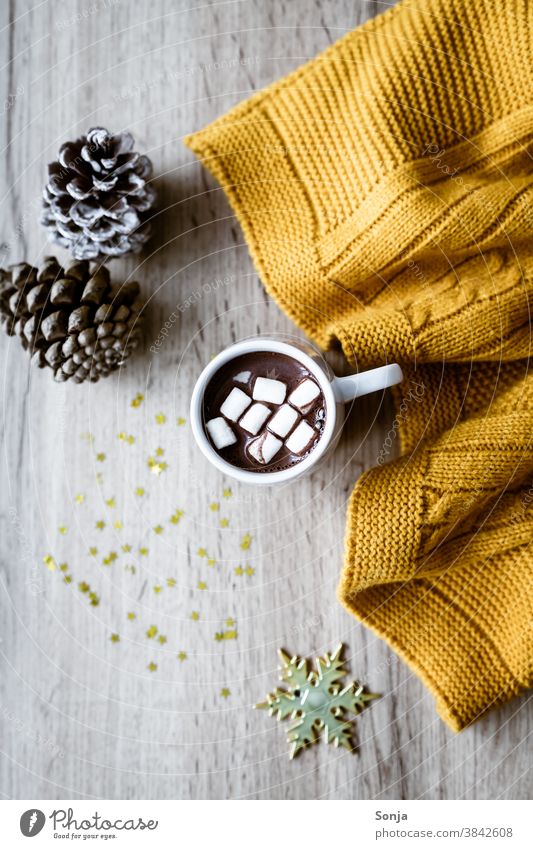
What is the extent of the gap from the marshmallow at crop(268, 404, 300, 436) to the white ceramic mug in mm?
29

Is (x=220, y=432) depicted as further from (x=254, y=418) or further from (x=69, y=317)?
(x=69, y=317)

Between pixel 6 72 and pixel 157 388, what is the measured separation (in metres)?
0.39

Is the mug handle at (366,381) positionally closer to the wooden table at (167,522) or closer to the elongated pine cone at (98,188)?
the wooden table at (167,522)

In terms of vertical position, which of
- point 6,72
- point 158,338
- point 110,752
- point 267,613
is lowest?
point 110,752

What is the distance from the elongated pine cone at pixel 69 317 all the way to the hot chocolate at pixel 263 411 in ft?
0.42

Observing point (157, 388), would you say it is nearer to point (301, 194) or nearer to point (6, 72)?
point (301, 194)

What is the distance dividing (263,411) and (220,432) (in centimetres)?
4

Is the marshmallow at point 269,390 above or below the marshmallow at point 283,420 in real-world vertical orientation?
above

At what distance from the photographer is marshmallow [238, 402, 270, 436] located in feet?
2.16

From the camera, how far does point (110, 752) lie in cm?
76

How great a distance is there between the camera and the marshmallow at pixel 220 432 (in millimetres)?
664

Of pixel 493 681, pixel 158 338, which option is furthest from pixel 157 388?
pixel 493 681

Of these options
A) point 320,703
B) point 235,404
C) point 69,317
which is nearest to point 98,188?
point 69,317

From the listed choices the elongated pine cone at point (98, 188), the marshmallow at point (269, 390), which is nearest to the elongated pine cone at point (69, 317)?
the elongated pine cone at point (98, 188)
